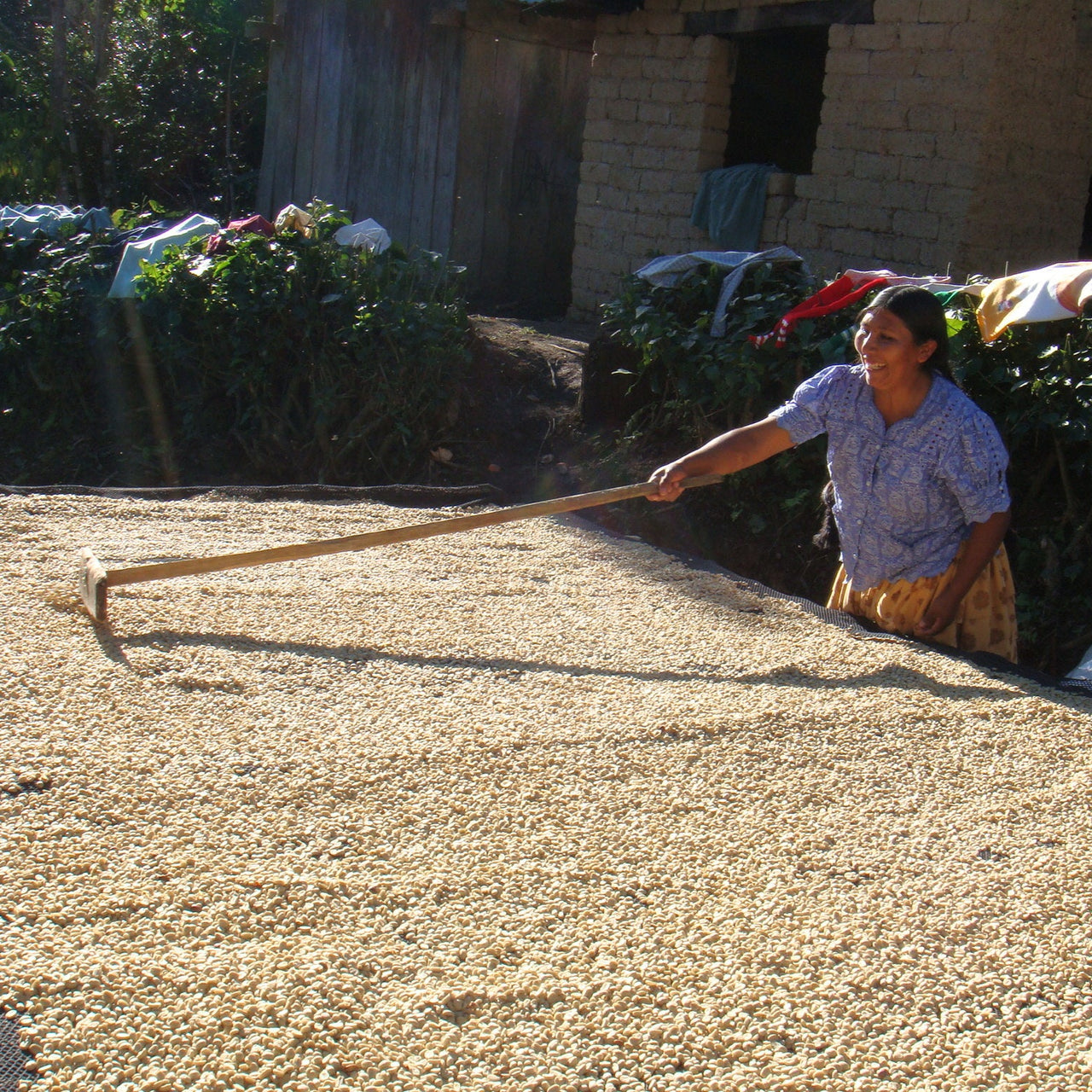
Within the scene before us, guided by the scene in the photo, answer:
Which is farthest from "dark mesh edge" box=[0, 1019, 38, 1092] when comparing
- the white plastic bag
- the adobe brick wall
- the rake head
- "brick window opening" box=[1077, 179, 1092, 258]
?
"brick window opening" box=[1077, 179, 1092, 258]

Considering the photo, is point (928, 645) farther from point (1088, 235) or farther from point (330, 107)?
point (330, 107)

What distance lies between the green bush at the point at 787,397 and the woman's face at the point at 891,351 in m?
0.79

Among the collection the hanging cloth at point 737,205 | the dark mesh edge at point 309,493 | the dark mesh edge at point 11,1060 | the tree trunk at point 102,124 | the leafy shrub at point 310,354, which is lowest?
the dark mesh edge at point 11,1060

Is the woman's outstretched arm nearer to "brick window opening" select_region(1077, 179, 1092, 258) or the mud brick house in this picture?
the mud brick house

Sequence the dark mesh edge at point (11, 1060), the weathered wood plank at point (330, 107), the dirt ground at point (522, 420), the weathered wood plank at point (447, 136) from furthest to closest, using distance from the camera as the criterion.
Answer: the weathered wood plank at point (330, 107), the weathered wood plank at point (447, 136), the dirt ground at point (522, 420), the dark mesh edge at point (11, 1060)

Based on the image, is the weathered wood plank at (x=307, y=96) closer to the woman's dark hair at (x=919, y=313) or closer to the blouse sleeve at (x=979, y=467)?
the woman's dark hair at (x=919, y=313)

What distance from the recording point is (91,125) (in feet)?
37.3

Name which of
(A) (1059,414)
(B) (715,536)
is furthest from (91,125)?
(A) (1059,414)

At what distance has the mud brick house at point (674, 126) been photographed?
559 centimetres

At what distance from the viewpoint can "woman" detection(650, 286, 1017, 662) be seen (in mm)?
2631

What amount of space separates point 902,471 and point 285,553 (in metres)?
1.49

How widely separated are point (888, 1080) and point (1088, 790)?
3.12 feet

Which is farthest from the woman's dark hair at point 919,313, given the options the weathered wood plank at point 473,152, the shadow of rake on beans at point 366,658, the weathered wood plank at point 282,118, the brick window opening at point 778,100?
the weathered wood plank at point 282,118

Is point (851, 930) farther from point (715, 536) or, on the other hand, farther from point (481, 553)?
point (715, 536)
